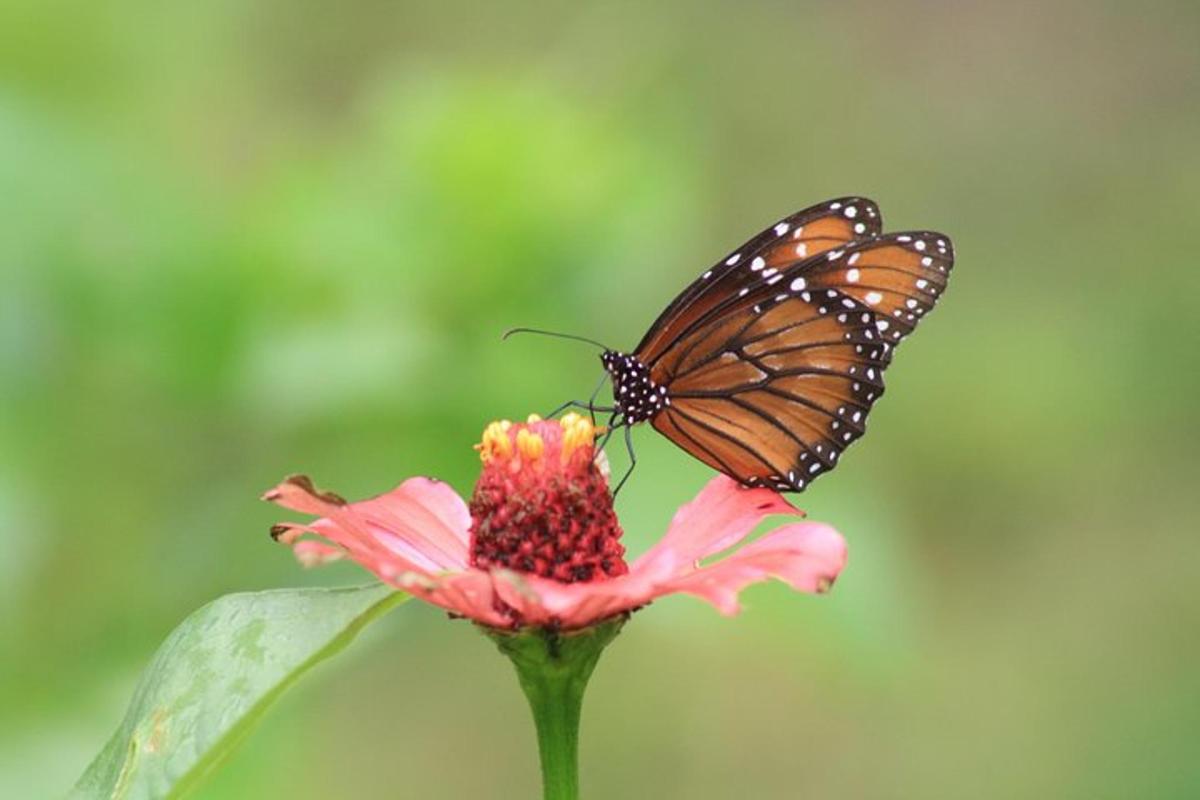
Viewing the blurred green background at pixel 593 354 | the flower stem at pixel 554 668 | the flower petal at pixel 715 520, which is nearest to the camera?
the flower stem at pixel 554 668

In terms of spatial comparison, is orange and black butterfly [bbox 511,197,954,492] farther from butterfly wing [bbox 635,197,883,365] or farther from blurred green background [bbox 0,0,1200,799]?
blurred green background [bbox 0,0,1200,799]

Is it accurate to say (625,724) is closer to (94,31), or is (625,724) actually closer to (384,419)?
(384,419)

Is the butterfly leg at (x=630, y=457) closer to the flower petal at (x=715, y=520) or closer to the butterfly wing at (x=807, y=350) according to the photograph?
the butterfly wing at (x=807, y=350)

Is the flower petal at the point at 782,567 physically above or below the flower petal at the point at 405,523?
below

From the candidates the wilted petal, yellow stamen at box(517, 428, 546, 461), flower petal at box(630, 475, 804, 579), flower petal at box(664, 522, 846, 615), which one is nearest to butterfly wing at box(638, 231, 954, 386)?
flower petal at box(630, 475, 804, 579)

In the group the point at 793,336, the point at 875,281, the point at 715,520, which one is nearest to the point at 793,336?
the point at 793,336

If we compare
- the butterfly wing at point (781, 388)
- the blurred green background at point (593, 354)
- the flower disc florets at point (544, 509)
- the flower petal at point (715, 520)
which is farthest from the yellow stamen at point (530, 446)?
the blurred green background at point (593, 354)

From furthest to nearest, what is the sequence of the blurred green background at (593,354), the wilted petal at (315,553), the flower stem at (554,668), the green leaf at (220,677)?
the blurred green background at (593,354)
the flower stem at (554,668)
the wilted petal at (315,553)
the green leaf at (220,677)
